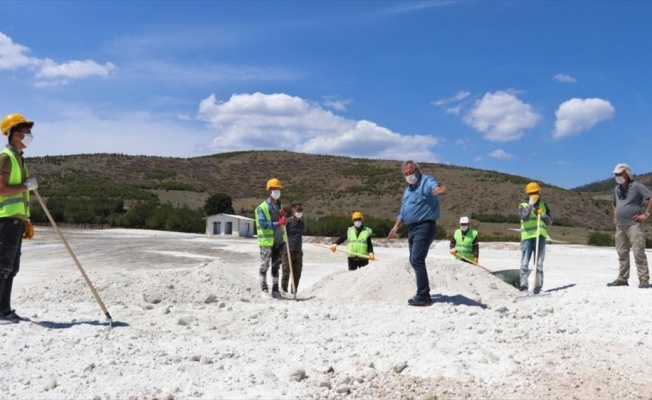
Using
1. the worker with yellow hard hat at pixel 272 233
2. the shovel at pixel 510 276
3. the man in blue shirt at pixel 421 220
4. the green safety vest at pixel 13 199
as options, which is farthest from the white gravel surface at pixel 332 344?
the shovel at pixel 510 276

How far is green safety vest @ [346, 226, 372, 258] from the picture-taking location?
37.2 feet

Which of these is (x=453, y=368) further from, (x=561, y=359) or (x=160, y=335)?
(x=160, y=335)

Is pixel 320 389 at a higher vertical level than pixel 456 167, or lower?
lower

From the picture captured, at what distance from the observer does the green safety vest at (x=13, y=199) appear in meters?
5.95

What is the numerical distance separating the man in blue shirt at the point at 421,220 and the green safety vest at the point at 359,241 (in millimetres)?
→ 3928

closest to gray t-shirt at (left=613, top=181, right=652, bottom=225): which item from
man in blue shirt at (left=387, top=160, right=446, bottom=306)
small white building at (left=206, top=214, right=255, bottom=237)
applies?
man in blue shirt at (left=387, top=160, right=446, bottom=306)

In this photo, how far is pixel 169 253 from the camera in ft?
74.2

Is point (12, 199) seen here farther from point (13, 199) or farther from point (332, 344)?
point (332, 344)

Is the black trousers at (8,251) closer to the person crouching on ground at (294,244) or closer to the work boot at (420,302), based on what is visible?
the work boot at (420,302)

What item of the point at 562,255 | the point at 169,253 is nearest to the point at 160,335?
the point at 169,253

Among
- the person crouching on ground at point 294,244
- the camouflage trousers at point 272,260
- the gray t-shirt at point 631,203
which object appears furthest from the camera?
the person crouching on ground at point 294,244

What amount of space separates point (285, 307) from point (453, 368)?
288 cm

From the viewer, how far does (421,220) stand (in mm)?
7266

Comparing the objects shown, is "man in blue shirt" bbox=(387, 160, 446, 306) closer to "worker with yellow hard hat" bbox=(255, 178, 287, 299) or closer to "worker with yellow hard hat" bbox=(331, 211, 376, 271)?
"worker with yellow hard hat" bbox=(255, 178, 287, 299)
